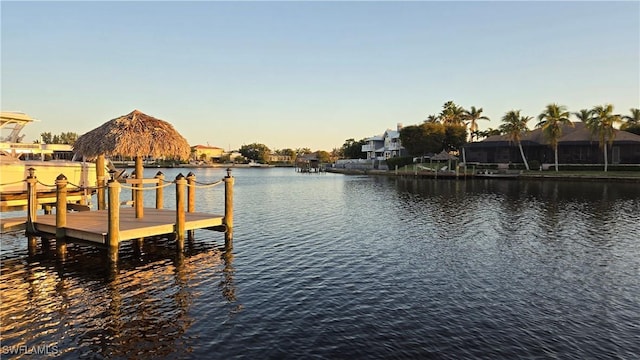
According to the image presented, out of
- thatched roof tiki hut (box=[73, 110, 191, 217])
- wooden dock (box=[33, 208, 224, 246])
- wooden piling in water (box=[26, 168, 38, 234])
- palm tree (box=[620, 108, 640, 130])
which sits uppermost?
palm tree (box=[620, 108, 640, 130])

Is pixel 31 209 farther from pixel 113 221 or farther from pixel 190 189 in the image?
pixel 190 189

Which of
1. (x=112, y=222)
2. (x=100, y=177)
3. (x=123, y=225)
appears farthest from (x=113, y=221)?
(x=100, y=177)

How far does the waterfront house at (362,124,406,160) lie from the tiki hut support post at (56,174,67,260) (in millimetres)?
96722

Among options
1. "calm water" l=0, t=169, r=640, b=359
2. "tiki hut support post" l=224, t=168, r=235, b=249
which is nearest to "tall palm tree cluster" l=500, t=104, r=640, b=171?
"calm water" l=0, t=169, r=640, b=359

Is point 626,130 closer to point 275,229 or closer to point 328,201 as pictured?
point 328,201

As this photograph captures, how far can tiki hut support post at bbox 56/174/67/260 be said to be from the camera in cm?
1476

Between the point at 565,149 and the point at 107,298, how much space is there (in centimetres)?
8027

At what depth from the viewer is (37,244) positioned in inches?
686

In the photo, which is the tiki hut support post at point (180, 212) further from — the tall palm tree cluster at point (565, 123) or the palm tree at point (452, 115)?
the palm tree at point (452, 115)

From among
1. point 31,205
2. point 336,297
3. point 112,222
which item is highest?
point 31,205

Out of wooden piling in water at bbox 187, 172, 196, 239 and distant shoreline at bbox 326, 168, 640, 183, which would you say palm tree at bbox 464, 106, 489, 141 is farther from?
wooden piling in water at bbox 187, 172, 196, 239

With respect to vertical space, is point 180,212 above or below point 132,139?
below

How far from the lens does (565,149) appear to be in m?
72.8

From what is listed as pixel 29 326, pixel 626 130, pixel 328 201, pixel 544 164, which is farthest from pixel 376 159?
pixel 29 326
